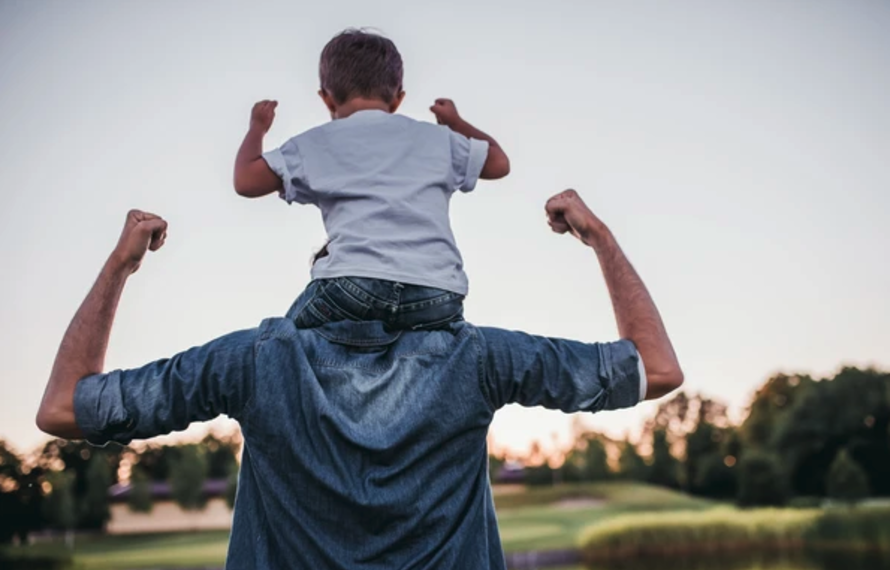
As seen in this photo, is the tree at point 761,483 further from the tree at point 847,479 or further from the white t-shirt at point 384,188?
the white t-shirt at point 384,188

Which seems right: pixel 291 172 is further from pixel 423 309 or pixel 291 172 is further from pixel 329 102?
pixel 423 309

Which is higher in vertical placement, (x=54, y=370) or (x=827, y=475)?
(x=54, y=370)

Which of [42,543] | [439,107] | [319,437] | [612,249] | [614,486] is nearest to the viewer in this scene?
[319,437]

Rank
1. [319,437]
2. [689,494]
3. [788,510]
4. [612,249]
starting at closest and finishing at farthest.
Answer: [319,437] → [612,249] → [788,510] → [689,494]

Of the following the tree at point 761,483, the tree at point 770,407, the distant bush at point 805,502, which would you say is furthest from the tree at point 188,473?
the distant bush at point 805,502

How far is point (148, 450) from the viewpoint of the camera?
44.4 meters

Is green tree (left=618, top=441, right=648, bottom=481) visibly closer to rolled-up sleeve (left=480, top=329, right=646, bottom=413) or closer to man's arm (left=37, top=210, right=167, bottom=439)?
rolled-up sleeve (left=480, top=329, right=646, bottom=413)

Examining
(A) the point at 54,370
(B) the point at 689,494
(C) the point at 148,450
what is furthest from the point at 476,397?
(B) the point at 689,494

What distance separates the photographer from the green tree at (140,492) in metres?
44.5

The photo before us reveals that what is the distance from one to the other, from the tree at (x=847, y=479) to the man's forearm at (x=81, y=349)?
45508mm

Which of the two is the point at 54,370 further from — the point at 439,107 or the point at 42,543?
the point at 42,543

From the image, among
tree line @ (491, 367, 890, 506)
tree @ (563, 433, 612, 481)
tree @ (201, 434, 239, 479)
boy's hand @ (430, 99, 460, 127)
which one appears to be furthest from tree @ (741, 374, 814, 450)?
boy's hand @ (430, 99, 460, 127)

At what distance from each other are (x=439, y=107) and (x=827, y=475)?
47.7 metres

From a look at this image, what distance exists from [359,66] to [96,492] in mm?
44501
